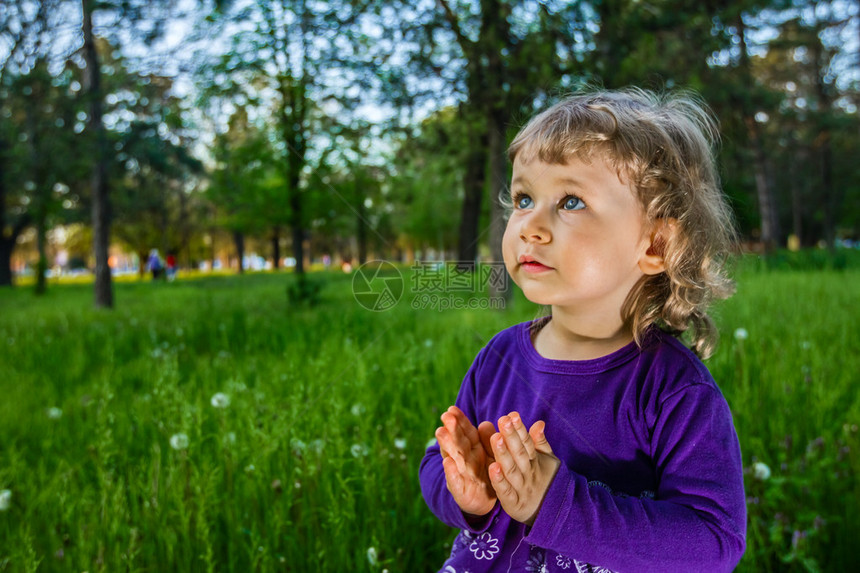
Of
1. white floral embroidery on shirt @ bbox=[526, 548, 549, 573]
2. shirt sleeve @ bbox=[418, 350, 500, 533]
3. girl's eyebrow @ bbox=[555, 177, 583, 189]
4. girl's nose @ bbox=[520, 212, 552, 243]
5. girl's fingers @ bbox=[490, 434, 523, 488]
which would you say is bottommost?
white floral embroidery on shirt @ bbox=[526, 548, 549, 573]

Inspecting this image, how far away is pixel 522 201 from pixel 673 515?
61 cm

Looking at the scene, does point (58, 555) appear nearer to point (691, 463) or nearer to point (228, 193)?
point (691, 463)

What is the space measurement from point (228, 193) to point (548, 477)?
25.7 feet

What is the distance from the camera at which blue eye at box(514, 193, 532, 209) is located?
109 cm

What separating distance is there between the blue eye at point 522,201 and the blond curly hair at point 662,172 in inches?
3.1

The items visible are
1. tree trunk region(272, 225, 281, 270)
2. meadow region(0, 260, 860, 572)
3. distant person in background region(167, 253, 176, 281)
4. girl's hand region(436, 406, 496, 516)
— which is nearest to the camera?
girl's hand region(436, 406, 496, 516)

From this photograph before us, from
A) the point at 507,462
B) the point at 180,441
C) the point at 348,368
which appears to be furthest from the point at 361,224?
the point at 507,462

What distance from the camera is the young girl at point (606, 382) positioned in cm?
91

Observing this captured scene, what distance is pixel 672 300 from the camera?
1.15m

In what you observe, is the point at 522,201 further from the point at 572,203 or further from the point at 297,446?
the point at 297,446

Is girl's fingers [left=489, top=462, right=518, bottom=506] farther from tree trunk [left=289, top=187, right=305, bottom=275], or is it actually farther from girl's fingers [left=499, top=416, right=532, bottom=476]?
tree trunk [left=289, top=187, right=305, bottom=275]

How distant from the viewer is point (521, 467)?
2.89 feet

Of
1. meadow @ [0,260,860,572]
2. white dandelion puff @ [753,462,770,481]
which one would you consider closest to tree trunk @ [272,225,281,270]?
meadow @ [0,260,860,572]

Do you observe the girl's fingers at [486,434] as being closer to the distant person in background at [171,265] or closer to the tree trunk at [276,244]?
the tree trunk at [276,244]
